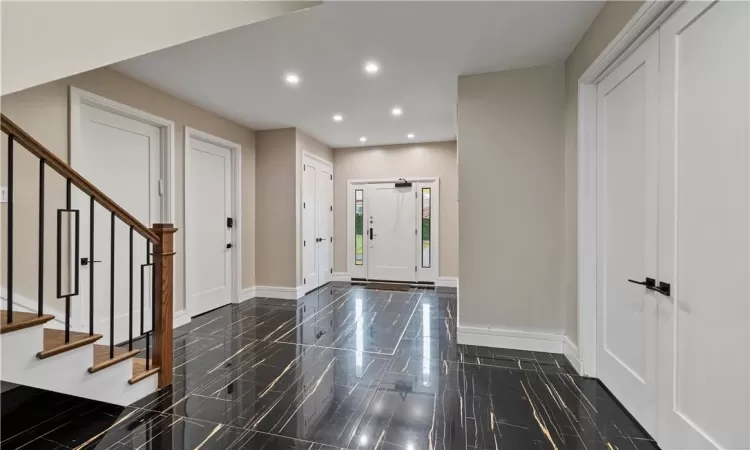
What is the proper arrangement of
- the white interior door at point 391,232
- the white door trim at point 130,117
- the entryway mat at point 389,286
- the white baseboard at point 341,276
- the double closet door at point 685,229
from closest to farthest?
the double closet door at point 685,229, the white door trim at point 130,117, the entryway mat at point 389,286, the white interior door at point 391,232, the white baseboard at point 341,276

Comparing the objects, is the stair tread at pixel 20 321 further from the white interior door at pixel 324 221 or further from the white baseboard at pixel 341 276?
the white baseboard at pixel 341 276

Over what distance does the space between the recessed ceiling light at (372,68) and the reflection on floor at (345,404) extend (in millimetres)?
2603

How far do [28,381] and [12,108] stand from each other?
76.5 inches

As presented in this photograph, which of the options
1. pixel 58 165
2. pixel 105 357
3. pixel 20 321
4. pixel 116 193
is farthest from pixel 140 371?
pixel 116 193

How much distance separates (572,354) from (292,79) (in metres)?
3.56

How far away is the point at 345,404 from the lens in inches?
82.3

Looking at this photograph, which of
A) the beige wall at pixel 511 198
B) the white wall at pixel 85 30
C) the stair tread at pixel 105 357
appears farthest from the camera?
the beige wall at pixel 511 198

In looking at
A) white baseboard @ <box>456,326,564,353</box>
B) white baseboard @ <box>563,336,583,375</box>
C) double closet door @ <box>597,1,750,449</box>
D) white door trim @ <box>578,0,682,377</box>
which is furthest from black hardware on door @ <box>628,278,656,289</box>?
white baseboard @ <box>456,326,564,353</box>

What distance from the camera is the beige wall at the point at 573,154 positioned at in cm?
226

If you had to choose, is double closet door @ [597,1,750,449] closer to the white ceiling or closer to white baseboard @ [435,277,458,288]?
the white ceiling

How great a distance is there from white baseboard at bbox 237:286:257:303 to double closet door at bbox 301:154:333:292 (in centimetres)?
77

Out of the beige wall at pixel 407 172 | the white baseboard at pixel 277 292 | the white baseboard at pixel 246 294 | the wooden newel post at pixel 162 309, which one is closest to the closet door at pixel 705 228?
the wooden newel post at pixel 162 309

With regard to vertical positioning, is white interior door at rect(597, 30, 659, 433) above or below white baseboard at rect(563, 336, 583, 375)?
above

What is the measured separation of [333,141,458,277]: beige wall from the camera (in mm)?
5801
